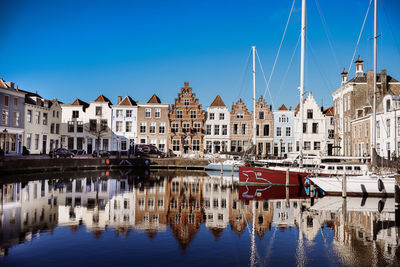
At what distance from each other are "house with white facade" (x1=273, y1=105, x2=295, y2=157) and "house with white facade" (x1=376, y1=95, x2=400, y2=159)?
882 inches

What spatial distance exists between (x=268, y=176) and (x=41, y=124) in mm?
41791

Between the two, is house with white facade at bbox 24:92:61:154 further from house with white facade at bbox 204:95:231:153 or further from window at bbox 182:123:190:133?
house with white facade at bbox 204:95:231:153

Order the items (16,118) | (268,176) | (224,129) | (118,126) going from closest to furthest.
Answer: (268,176), (16,118), (224,129), (118,126)

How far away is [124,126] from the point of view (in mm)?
66000

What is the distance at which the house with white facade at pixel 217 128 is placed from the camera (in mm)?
63781

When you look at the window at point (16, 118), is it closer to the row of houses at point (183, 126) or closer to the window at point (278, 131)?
the row of houses at point (183, 126)

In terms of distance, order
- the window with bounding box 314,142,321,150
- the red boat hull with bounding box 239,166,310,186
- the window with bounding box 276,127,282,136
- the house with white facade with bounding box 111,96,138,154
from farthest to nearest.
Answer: the house with white facade with bounding box 111,96,138,154
the window with bounding box 276,127,282,136
the window with bounding box 314,142,321,150
the red boat hull with bounding box 239,166,310,186

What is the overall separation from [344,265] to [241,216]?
28.1ft

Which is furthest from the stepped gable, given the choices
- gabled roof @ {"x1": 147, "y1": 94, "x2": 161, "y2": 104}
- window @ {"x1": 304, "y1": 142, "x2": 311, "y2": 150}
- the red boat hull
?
the red boat hull

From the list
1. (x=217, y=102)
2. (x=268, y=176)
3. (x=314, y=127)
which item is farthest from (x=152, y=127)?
(x=268, y=176)

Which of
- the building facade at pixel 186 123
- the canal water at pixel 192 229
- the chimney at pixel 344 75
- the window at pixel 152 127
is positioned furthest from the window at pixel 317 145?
the canal water at pixel 192 229

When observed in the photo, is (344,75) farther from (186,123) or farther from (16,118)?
(16,118)

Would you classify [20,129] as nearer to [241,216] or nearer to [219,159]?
[219,159]

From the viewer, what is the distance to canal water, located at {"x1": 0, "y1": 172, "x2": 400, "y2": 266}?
1221 centimetres
